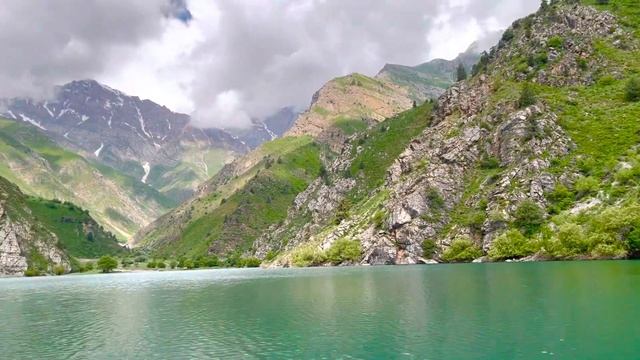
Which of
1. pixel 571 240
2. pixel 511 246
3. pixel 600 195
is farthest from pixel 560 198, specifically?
pixel 571 240

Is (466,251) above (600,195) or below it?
below

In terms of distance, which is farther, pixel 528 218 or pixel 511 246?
pixel 528 218

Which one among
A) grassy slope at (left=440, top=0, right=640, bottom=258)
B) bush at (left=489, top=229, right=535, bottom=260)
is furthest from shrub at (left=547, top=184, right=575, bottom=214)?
bush at (left=489, top=229, right=535, bottom=260)

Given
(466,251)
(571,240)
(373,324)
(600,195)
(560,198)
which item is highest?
(560,198)

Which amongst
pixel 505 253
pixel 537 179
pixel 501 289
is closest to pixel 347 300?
pixel 501 289

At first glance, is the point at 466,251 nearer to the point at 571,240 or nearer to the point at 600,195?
the point at 571,240

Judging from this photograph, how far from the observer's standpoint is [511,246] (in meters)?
178

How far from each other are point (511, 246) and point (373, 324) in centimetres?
12803

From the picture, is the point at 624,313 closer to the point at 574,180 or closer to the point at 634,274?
the point at 634,274

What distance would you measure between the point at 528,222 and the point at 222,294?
4475 inches

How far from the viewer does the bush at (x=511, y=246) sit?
173 m

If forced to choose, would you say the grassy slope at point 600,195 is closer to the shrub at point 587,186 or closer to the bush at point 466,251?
the shrub at point 587,186

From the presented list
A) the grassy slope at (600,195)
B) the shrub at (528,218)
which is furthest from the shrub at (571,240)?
the shrub at (528,218)

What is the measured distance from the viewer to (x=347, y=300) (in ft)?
295
